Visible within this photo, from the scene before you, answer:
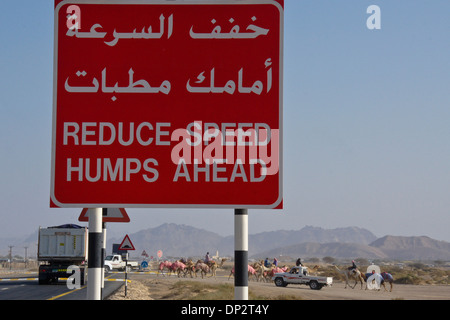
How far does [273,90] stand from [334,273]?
61069mm

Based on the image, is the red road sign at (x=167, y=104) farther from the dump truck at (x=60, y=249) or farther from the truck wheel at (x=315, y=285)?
the truck wheel at (x=315, y=285)

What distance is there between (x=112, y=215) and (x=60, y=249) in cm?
2459

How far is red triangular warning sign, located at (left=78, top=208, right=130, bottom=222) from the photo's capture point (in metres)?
11.9

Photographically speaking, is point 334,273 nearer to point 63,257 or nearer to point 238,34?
point 63,257

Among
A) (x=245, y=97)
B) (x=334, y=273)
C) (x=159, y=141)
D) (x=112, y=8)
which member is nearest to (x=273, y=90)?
(x=245, y=97)

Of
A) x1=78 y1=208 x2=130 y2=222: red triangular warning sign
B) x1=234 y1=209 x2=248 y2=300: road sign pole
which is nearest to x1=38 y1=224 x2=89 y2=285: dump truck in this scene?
x1=78 y1=208 x2=130 y2=222: red triangular warning sign

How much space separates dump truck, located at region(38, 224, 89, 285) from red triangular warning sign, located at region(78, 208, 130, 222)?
2349 cm

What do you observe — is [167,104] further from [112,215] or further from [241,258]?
[112,215]

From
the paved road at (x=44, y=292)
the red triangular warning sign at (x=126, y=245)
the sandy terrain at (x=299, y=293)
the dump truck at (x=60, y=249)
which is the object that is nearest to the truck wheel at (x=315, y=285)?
the sandy terrain at (x=299, y=293)

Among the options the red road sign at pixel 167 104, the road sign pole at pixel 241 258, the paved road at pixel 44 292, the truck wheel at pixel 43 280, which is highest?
the red road sign at pixel 167 104

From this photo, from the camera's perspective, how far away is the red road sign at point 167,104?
17.9 feet

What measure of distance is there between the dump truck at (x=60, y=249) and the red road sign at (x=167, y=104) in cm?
3130

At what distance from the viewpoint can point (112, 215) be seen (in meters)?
12.8
